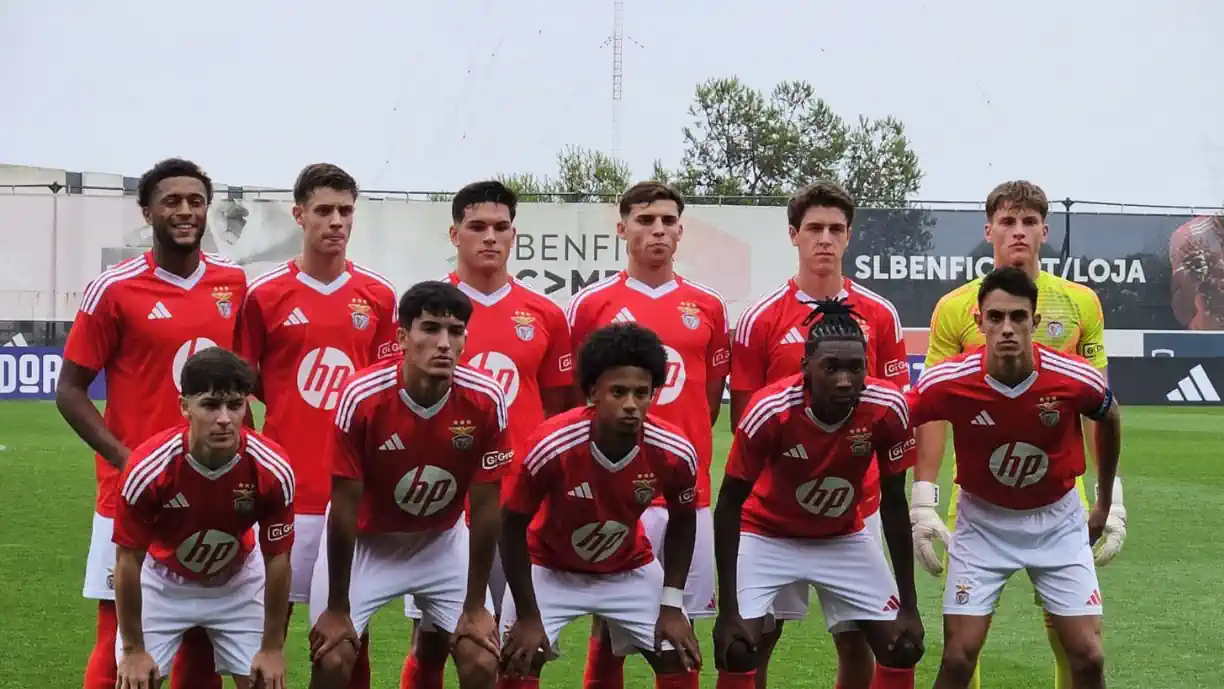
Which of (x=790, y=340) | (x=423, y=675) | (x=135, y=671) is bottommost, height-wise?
(x=423, y=675)

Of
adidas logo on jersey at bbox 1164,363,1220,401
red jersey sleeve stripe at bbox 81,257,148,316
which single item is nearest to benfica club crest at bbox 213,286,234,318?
red jersey sleeve stripe at bbox 81,257,148,316

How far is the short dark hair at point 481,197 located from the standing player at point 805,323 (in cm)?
110

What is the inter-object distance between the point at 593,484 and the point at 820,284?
4.62ft

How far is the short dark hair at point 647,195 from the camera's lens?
559 cm

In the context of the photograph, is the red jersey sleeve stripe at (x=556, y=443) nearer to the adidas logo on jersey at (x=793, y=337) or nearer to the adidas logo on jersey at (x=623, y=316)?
the adidas logo on jersey at (x=623, y=316)

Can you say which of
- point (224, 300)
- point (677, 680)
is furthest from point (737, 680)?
point (224, 300)

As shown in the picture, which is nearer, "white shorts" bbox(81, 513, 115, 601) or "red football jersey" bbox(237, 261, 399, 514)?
"white shorts" bbox(81, 513, 115, 601)

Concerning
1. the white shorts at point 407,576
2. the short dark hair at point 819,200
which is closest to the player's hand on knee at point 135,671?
the white shorts at point 407,576

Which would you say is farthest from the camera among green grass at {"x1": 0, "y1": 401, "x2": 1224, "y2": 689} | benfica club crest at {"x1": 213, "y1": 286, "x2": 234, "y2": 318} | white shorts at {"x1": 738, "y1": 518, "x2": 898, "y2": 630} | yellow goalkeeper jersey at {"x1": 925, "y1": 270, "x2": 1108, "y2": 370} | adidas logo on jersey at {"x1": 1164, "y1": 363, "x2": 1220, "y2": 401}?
adidas logo on jersey at {"x1": 1164, "y1": 363, "x2": 1220, "y2": 401}

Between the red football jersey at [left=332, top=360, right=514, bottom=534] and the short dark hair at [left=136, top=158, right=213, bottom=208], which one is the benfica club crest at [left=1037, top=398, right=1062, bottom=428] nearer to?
the red football jersey at [left=332, top=360, right=514, bottom=534]

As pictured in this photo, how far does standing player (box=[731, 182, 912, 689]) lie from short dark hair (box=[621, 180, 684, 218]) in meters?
0.55

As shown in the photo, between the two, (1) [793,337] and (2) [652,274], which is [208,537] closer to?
(2) [652,274]

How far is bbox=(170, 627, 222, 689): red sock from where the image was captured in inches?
191

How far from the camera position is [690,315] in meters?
5.53
